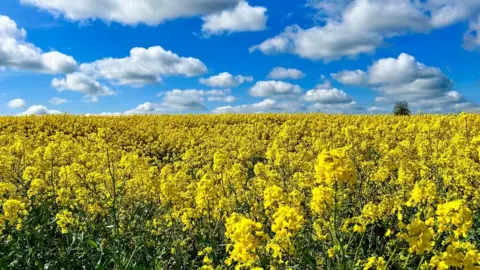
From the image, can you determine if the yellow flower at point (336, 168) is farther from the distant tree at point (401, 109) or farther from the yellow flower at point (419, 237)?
the distant tree at point (401, 109)

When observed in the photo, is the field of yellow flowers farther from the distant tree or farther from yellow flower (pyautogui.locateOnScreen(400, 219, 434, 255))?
the distant tree

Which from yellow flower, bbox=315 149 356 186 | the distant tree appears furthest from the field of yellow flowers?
the distant tree

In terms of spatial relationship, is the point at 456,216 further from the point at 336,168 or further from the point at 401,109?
the point at 401,109

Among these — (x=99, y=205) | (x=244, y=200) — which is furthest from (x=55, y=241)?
(x=244, y=200)

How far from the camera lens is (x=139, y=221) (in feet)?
18.6

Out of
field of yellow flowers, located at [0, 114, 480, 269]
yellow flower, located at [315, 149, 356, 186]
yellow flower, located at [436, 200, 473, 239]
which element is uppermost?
yellow flower, located at [315, 149, 356, 186]

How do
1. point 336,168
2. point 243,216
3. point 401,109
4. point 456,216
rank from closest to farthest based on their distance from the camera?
point 336,168, point 456,216, point 243,216, point 401,109

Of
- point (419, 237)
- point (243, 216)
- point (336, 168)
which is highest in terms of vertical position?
point (336, 168)

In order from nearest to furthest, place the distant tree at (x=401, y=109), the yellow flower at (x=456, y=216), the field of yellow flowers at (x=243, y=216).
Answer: the yellow flower at (x=456, y=216) → the field of yellow flowers at (x=243, y=216) → the distant tree at (x=401, y=109)

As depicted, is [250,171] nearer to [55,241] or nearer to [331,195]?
[55,241]

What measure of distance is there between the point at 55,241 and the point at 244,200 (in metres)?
2.32

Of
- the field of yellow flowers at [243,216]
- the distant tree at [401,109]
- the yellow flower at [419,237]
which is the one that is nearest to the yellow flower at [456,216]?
the field of yellow flowers at [243,216]

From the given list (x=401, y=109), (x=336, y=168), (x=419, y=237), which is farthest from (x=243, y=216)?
(x=401, y=109)

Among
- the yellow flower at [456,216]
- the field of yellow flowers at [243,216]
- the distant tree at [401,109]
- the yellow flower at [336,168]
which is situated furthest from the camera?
the distant tree at [401,109]
